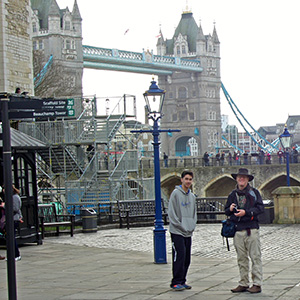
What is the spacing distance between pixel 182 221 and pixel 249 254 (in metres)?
0.84

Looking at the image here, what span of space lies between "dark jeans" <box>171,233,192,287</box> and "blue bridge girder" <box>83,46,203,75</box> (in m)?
73.3

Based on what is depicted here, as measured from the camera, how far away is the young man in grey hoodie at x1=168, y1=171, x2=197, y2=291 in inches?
333

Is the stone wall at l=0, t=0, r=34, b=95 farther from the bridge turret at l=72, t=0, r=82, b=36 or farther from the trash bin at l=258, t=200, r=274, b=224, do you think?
the bridge turret at l=72, t=0, r=82, b=36

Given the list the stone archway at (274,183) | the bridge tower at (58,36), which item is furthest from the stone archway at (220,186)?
the bridge tower at (58,36)

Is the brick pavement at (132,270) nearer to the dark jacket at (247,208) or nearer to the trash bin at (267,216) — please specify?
the dark jacket at (247,208)

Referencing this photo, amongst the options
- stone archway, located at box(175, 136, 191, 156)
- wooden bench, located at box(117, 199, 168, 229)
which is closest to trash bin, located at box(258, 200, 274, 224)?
wooden bench, located at box(117, 199, 168, 229)

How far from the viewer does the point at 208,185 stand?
188 ft

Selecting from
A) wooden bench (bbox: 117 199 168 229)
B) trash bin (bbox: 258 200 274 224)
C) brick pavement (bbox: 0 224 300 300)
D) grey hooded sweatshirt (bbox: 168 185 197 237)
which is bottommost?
brick pavement (bbox: 0 224 300 300)

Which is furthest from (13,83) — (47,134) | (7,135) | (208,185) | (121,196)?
(208,185)

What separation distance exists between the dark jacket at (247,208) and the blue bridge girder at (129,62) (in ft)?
242

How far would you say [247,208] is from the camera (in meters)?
8.19

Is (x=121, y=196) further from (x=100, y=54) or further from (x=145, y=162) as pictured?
(x=100, y=54)

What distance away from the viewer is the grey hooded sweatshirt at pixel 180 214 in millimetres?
8531

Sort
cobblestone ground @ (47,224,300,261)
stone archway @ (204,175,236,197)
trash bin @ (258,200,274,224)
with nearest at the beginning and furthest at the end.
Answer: cobblestone ground @ (47,224,300,261)
trash bin @ (258,200,274,224)
stone archway @ (204,175,236,197)
